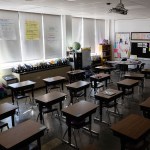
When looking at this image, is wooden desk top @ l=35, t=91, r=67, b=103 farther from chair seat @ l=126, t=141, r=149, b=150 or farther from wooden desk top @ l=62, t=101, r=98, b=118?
chair seat @ l=126, t=141, r=149, b=150

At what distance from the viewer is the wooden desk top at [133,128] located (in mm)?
2699

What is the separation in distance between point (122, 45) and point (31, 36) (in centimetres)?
597

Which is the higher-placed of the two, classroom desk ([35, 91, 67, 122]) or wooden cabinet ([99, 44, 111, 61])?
wooden cabinet ([99, 44, 111, 61])

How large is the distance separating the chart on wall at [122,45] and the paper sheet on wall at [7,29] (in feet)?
22.0

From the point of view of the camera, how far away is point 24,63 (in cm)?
780

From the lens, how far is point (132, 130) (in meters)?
2.81

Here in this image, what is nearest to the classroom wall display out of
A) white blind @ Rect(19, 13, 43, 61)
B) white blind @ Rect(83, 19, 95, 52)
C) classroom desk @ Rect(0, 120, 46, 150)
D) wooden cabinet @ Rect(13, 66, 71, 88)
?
white blind @ Rect(83, 19, 95, 52)

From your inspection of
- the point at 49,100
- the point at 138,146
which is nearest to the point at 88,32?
the point at 49,100

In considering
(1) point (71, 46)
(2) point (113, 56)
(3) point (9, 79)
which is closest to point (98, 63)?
(2) point (113, 56)

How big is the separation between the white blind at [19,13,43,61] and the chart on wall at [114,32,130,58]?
5362 mm

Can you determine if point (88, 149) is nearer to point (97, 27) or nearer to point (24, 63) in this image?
point (24, 63)

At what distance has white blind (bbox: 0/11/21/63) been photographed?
6863 mm

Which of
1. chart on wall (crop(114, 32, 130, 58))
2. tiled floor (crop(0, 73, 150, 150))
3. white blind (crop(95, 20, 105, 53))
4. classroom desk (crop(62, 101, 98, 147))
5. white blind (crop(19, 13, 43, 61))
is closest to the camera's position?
classroom desk (crop(62, 101, 98, 147))

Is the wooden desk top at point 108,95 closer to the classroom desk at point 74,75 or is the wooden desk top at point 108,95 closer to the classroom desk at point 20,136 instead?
the classroom desk at point 20,136
